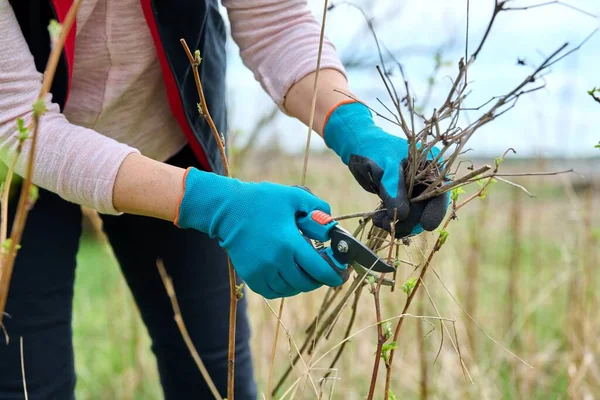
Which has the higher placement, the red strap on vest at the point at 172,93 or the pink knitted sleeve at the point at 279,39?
the pink knitted sleeve at the point at 279,39

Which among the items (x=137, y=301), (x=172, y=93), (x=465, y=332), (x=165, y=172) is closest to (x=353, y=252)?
(x=165, y=172)

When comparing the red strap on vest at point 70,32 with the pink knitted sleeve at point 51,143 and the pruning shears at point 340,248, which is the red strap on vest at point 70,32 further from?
the pruning shears at point 340,248

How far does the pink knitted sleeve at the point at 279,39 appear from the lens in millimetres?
1389

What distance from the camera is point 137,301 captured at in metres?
1.57

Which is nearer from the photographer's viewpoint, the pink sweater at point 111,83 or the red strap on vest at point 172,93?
the pink sweater at point 111,83

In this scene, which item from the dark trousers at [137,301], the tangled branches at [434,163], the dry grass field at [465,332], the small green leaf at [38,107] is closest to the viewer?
the small green leaf at [38,107]

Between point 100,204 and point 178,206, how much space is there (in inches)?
5.2

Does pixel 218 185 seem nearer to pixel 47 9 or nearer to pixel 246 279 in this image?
pixel 246 279

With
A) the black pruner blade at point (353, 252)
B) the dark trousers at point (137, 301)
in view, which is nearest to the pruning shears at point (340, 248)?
the black pruner blade at point (353, 252)

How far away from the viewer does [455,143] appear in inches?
42.7

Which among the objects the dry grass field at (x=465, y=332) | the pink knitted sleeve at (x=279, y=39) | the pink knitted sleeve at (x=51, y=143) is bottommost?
the dry grass field at (x=465, y=332)

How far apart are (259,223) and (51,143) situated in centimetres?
37

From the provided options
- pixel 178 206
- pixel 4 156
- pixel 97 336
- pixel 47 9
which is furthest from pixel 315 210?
pixel 97 336

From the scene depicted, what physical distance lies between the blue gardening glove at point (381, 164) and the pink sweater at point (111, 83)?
0.44 ft
